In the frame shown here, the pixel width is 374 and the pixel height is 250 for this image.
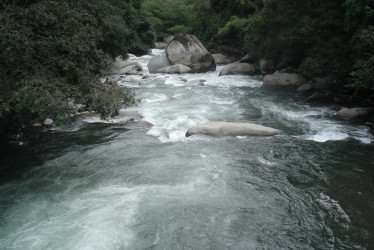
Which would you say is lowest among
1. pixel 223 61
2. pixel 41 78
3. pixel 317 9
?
pixel 223 61

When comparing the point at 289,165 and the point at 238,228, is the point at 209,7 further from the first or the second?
the point at 238,228

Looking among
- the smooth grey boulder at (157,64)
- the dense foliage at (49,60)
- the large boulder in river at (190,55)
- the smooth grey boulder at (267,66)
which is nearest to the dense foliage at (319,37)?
the smooth grey boulder at (267,66)

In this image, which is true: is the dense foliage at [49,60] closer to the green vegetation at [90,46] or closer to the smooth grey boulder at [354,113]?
the green vegetation at [90,46]

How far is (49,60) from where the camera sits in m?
6.91

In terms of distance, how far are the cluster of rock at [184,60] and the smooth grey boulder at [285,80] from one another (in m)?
6.17

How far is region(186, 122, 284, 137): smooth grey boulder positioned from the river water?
0.83ft

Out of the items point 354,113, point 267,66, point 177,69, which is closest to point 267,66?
point 267,66

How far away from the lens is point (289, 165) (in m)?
7.85

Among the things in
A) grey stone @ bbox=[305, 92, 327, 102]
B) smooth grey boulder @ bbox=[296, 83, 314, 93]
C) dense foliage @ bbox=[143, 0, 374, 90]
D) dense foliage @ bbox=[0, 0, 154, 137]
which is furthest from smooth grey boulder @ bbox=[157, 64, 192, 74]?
dense foliage @ bbox=[0, 0, 154, 137]

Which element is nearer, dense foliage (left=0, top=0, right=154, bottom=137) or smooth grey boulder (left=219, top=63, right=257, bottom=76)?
dense foliage (left=0, top=0, right=154, bottom=137)

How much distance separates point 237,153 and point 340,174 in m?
2.59

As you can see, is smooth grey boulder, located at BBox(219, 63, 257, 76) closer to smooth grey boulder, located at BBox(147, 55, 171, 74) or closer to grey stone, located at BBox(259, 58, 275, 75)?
grey stone, located at BBox(259, 58, 275, 75)

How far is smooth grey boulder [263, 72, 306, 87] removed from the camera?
16.6m

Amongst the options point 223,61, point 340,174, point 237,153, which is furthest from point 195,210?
point 223,61
